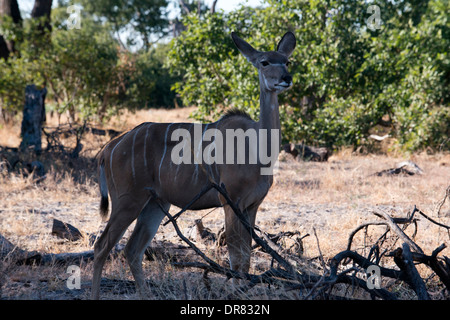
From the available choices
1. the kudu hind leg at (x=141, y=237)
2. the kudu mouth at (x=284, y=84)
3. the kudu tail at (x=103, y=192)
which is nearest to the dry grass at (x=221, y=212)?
the kudu hind leg at (x=141, y=237)

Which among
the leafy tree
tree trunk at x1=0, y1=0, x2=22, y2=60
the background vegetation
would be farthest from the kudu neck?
the leafy tree

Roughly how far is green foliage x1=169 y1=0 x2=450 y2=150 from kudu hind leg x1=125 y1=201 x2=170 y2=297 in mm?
5822

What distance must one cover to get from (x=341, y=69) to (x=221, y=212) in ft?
17.3

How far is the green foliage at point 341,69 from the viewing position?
29.6 ft

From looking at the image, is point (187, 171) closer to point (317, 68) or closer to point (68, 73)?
point (317, 68)

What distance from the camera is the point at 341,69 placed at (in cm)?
950

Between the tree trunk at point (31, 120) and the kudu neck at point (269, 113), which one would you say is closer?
the kudu neck at point (269, 113)

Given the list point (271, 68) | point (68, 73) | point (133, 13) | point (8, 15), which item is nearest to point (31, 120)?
point (68, 73)

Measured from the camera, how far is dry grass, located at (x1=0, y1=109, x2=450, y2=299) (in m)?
3.29

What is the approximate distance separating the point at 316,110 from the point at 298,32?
5.07ft

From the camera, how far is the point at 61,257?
373 cm

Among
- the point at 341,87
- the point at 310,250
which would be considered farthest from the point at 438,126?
the point at 310,250

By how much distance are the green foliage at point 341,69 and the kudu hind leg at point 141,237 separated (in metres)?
5.82

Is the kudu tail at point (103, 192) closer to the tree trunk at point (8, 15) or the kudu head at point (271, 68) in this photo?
the kudu head at point (271, 68)
